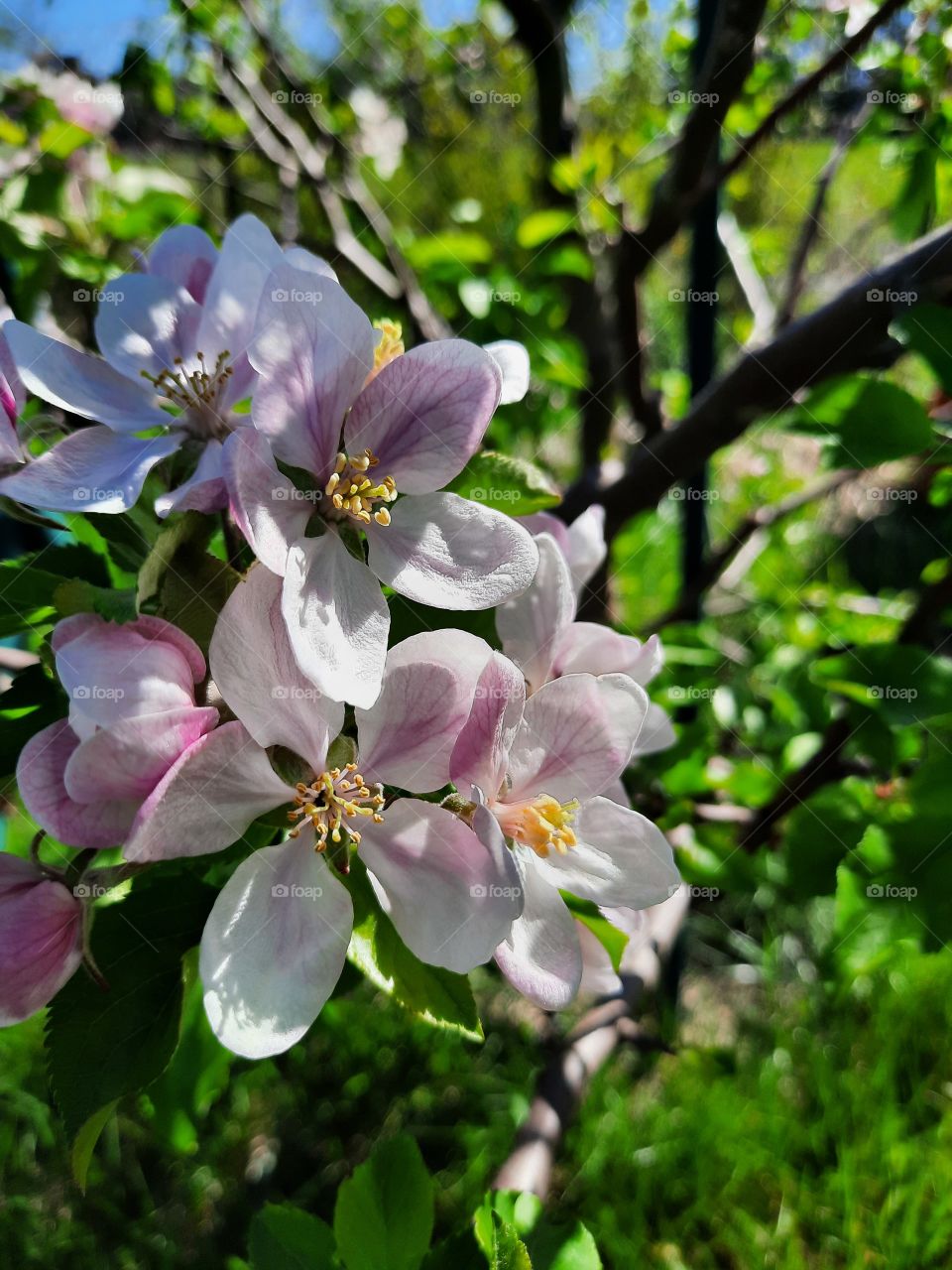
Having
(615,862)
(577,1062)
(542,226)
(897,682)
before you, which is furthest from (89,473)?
(542,226)

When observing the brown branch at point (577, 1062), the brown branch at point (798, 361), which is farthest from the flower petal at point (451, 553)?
the brown branch at point (577, 1062)

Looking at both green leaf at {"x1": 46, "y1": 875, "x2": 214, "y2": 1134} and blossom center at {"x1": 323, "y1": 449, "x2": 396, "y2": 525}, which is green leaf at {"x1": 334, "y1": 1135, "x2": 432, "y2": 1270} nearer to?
green leaf at {"x1": 46, "y1": 875, "x2": 214, "y2": 1134}

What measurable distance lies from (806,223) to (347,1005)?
1.74 m

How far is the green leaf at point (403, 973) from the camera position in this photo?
1.82 ft

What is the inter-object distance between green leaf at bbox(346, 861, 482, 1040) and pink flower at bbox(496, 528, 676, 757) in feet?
0.59

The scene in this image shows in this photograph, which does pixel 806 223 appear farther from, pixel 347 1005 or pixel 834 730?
pixel 347 1005

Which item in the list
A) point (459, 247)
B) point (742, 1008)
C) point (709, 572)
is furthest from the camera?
point (742, 1008)

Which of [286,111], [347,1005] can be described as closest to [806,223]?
[286,111]

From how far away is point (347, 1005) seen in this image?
6.63ft

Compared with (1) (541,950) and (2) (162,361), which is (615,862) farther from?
(2) (162,361)

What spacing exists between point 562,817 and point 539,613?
0.45ft

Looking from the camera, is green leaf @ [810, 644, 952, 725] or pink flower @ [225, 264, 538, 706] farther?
green leaf @ [810, 644, 952, 725]

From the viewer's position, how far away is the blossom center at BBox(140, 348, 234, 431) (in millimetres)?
639

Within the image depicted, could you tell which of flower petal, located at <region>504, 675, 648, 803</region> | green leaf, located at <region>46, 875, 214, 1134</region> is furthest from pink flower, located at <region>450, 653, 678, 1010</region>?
green leaf, located at <region>46, 875, 214, 1134</region>
